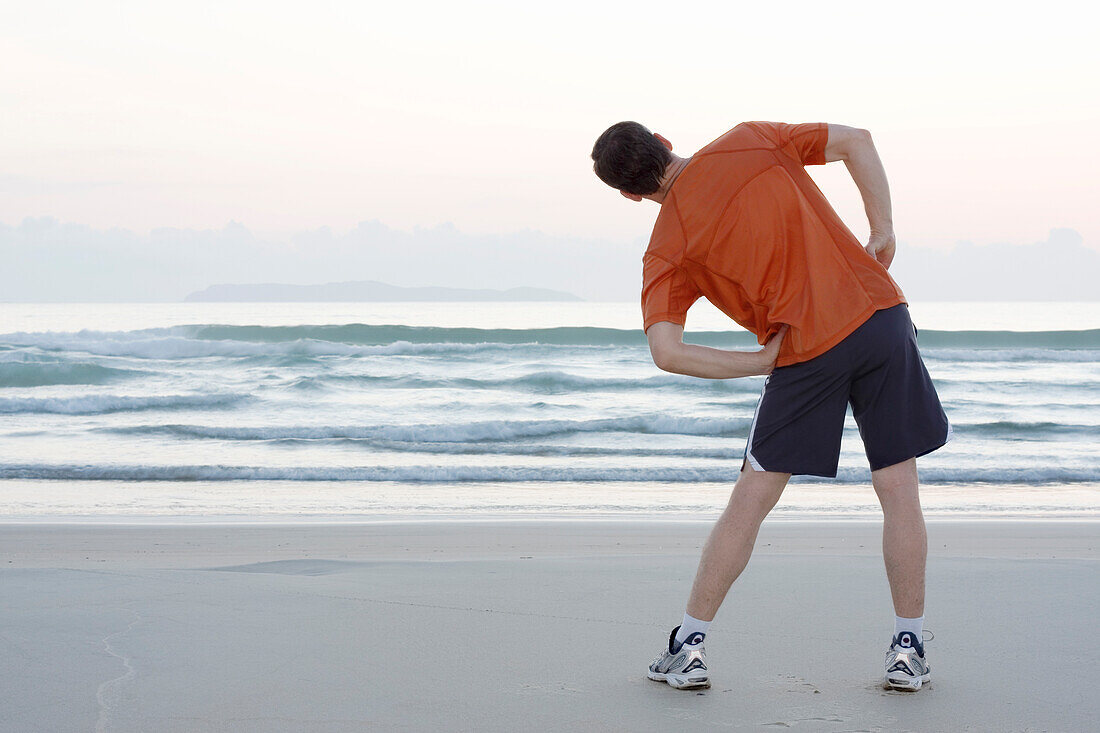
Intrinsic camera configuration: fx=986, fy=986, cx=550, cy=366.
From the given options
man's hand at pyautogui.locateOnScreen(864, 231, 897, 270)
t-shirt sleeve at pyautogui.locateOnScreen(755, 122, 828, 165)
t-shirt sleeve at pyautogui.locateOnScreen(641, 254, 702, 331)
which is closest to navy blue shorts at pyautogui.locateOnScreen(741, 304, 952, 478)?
man's hand at pyautogui.locateOnScreen(864, 231, 897, 270)

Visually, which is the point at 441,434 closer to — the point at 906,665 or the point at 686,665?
the point at 686,665

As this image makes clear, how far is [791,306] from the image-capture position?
229 cm

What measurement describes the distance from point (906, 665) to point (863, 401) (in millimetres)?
662

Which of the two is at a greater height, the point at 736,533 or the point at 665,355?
the point at 665,355

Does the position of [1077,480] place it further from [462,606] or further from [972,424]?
[462,606]

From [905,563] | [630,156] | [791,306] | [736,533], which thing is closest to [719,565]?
[736,533]

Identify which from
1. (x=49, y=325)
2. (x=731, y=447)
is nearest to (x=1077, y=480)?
(x=731, y=447)

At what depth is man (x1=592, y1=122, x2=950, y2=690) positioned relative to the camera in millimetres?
2270

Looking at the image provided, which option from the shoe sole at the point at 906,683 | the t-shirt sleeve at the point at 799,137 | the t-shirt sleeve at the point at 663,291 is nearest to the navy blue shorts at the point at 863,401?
the t-shirt sleeve at the point at 663,291

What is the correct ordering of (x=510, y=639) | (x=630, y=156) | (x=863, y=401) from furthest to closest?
(x=510, y=639) < (x=863, y=401) < (x=630, y=156)

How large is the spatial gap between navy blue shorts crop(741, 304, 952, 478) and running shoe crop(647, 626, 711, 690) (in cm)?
49

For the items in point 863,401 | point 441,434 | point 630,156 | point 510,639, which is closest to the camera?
point 630,156

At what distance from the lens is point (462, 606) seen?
131 inches

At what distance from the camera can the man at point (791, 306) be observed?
7.45 feet
